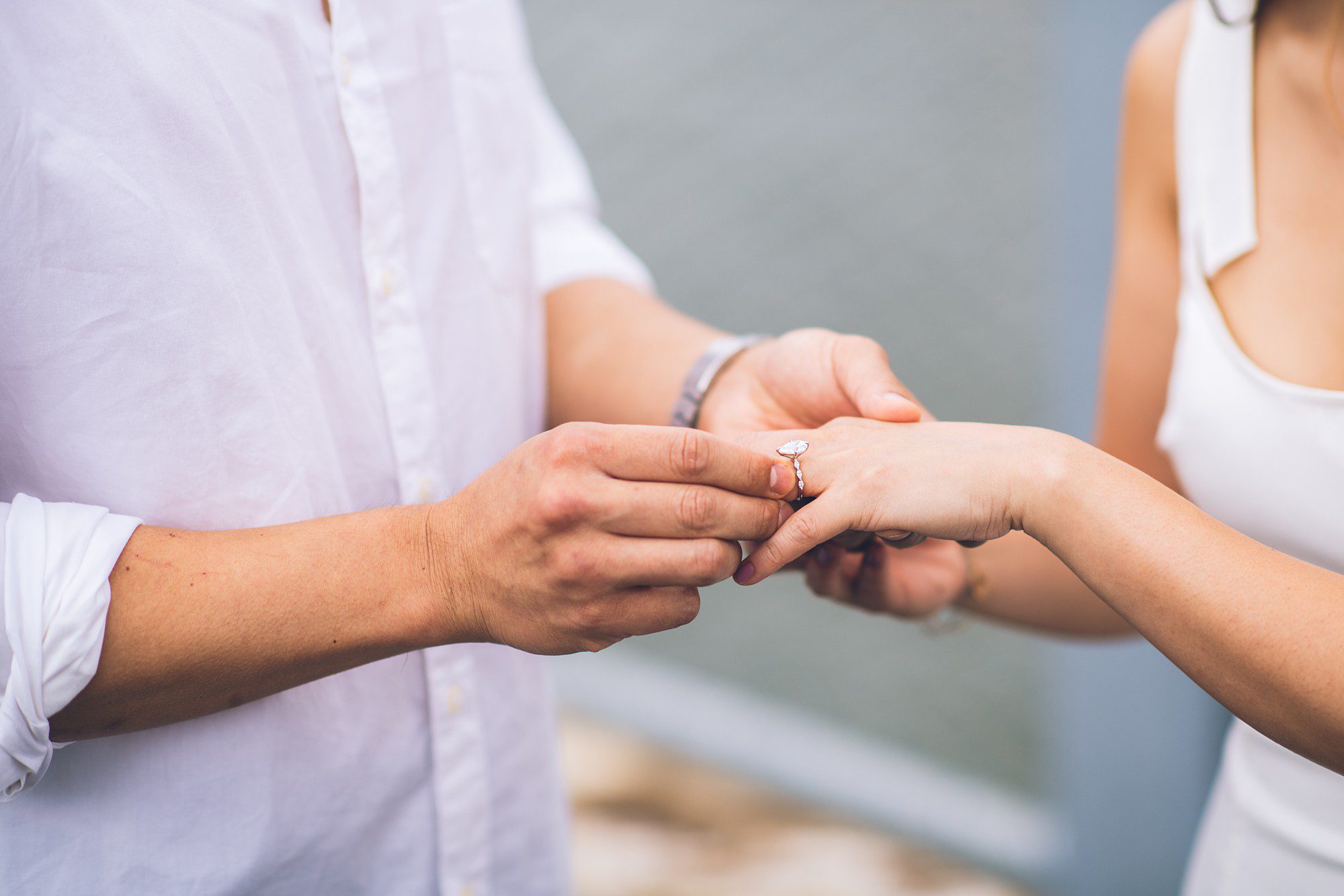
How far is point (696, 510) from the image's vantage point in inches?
36.2

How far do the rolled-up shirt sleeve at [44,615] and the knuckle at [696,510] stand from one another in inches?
19.8

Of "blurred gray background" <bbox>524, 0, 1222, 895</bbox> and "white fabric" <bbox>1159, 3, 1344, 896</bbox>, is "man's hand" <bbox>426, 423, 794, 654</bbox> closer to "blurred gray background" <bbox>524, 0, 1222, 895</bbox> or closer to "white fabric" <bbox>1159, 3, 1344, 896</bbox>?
"white fabric" <bbox>1159, 3, 1344, 896</bbox>

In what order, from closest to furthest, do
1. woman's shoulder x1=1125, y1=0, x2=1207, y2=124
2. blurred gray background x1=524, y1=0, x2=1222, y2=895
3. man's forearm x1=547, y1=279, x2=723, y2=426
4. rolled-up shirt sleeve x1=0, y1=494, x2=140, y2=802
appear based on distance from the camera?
rolled-up shirt sleeve x1=0, y1=494, x2=140, y2=802 < woman's shoulder x1=1125, y1=0, x2=1207, y2=124 < man's forearm x1=547, y1=279, x2=723, y2=426 < blurred gray background x1=524, y1=0, x2=1222, y2=895

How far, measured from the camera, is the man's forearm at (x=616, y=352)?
4.44 ft

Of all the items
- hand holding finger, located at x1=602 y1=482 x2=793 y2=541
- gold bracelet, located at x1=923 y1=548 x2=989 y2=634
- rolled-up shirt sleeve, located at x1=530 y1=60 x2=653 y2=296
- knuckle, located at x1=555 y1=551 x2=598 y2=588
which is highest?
rolled-up shirt sleeve, located at x1=530 y1=60 x2=653 y2=296

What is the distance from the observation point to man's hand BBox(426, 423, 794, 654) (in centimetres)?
89

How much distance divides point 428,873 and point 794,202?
2.10m

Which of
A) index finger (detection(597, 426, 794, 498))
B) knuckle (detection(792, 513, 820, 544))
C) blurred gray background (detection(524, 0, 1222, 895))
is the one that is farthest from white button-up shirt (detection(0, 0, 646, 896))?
blurred gray background (detection(524, 0, 1222, 895))

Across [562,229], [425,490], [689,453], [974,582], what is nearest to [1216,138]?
[974,582]

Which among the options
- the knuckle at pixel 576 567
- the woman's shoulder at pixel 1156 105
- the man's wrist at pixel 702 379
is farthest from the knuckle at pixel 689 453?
the woman's shoulder at pixel 1156 105

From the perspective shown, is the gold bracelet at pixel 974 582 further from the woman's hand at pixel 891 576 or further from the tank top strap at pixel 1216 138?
the tank top strap at pixel 1216 138

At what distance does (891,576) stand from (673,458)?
52 centimetres

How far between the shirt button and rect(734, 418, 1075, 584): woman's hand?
39 cm

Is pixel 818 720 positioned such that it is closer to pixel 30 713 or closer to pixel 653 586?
pixel 653 586
